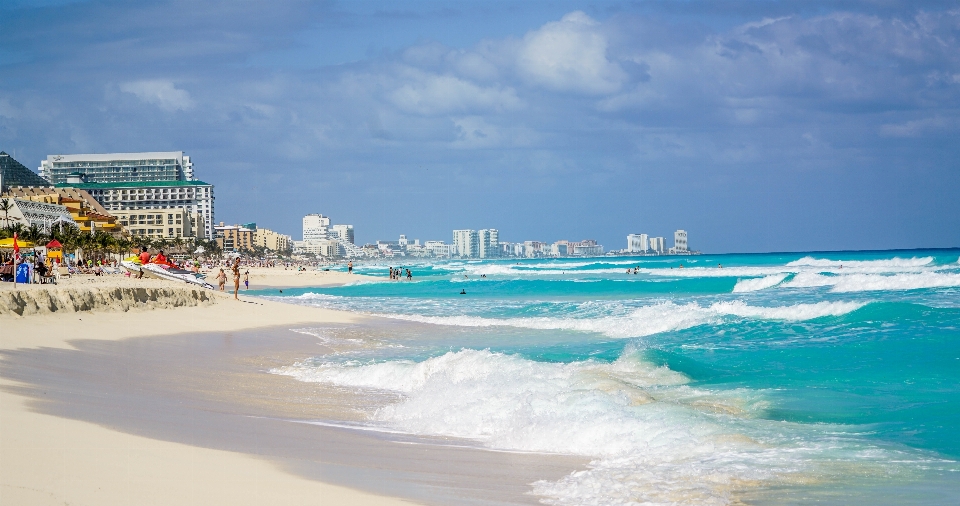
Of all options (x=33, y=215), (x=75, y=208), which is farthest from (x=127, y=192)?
(x=33, y=215)

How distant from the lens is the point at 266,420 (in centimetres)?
908

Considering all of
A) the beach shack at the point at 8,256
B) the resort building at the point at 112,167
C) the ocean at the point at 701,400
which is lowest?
the ocean at the point at 701,400

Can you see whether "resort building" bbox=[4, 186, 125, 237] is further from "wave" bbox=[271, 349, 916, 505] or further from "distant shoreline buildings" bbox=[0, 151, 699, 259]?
"wave" bbox=[271, 349, 916, 505]

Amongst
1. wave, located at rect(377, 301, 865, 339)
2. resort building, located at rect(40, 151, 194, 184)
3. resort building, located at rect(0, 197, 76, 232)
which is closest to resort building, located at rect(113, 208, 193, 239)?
resort building, located at rect(40, 151, 194, 184)

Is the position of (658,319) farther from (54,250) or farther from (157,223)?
(157,223)

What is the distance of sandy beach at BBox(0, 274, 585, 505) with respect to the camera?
5.55 meters

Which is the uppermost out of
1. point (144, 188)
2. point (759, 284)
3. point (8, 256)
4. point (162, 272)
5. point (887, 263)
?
point (144, 188)

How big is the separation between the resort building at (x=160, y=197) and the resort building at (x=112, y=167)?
1588 centimetres

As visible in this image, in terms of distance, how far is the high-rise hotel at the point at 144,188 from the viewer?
146 metres

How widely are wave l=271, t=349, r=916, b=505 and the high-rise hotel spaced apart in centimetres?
13402

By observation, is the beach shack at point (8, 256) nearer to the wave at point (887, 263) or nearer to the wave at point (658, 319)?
the wave at point (658, 319)

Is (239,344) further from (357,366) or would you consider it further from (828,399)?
(828,399)

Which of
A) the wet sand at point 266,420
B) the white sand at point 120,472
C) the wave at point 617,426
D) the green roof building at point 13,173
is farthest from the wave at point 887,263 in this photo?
the green roof building at point 13,173

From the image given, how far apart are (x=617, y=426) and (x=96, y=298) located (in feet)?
55.7
